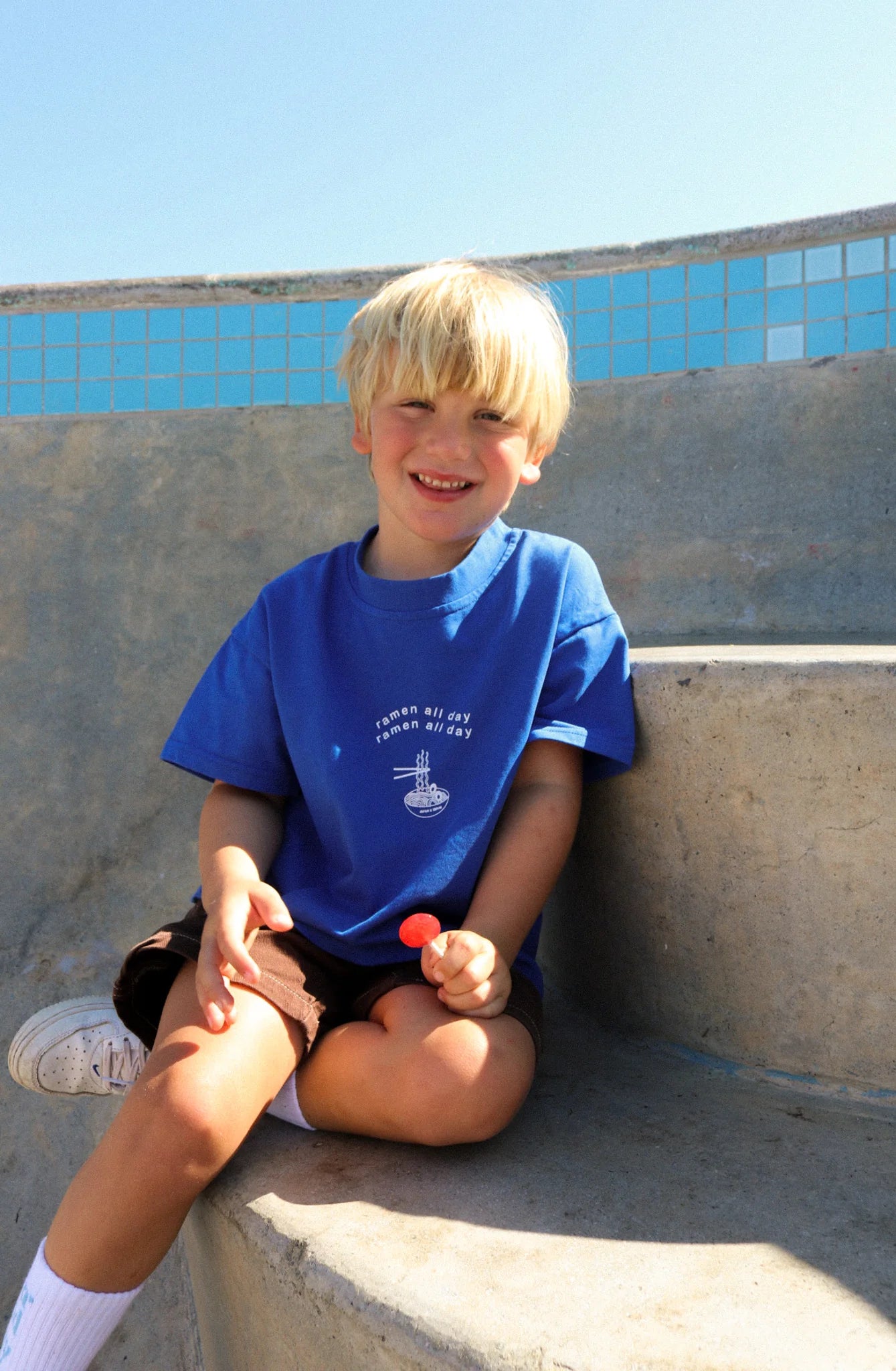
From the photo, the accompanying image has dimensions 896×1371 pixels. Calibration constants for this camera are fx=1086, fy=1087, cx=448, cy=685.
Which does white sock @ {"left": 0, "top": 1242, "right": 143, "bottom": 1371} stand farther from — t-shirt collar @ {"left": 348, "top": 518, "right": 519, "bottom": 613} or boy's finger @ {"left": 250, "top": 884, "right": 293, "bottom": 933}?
t-shirt collar @ {"left": 348, "top": 518, "right": 519, "bottom": 613}

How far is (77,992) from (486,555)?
1.83 m

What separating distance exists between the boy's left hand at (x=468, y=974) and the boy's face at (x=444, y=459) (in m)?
0.53

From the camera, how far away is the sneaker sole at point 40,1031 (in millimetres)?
1465

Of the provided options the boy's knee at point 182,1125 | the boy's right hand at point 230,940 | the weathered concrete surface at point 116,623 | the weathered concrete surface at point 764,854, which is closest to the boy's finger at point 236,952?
the boy's right hand at point 230,940

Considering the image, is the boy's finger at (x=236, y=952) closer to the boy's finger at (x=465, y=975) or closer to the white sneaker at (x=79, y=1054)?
the boy's finger at (x=465, y=975)

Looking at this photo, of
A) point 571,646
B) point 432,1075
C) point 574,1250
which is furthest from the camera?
point 571,646

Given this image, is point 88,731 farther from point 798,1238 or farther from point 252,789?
point 798,1238

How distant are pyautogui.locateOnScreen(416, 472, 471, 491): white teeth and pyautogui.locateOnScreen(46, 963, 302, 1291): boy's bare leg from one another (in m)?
0.71

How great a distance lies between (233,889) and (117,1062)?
41 cm

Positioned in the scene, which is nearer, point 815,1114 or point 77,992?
point 815,1114

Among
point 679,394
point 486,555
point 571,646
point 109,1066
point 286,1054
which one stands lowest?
point 109,1066

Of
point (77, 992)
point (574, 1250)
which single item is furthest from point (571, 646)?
point (77, 992)

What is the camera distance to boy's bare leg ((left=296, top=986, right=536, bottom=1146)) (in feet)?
3.59

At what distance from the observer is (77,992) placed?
8.82 ft
